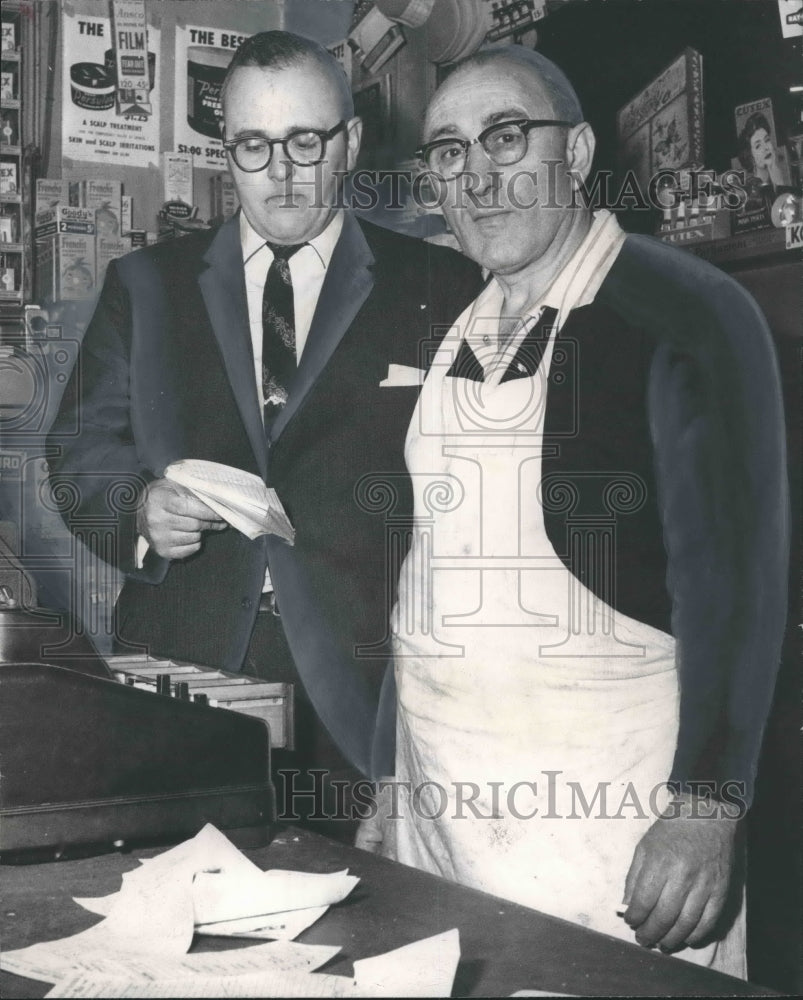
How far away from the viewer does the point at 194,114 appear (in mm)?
2510

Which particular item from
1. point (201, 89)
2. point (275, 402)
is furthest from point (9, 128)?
point (275, 402)

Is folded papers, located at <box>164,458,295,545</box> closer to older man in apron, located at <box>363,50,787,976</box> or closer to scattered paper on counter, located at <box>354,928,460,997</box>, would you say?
older man in apron, located at <box>363,50,787,976</box>

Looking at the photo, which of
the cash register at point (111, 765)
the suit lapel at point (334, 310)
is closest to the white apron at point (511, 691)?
the suit lapel at point (334, 310)

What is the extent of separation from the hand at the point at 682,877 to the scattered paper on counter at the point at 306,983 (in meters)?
0.56

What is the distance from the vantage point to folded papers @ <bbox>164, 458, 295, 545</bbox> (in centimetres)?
234

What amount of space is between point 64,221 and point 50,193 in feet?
0.25

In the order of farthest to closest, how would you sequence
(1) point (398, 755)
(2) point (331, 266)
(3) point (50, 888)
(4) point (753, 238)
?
1. (2) point (331, 266)
2. (1) point (398, 755)
3. (4) point (753, 238)
4. (3) point (50, 888)

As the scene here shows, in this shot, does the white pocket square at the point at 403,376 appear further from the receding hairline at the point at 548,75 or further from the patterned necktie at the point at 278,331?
the receding hairline at the point at 548,75

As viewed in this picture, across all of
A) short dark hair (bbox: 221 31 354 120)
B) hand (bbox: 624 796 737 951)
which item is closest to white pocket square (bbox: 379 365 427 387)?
short dark hair (bbox: 221 31 354 120)

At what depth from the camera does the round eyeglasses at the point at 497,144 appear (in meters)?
2.05

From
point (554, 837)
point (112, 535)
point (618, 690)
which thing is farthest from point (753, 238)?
point (112, 535)

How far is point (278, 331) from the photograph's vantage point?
2375 mm

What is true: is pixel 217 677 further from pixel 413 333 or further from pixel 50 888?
pixel 413 333

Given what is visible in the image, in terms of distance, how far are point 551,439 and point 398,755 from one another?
0.72 m
